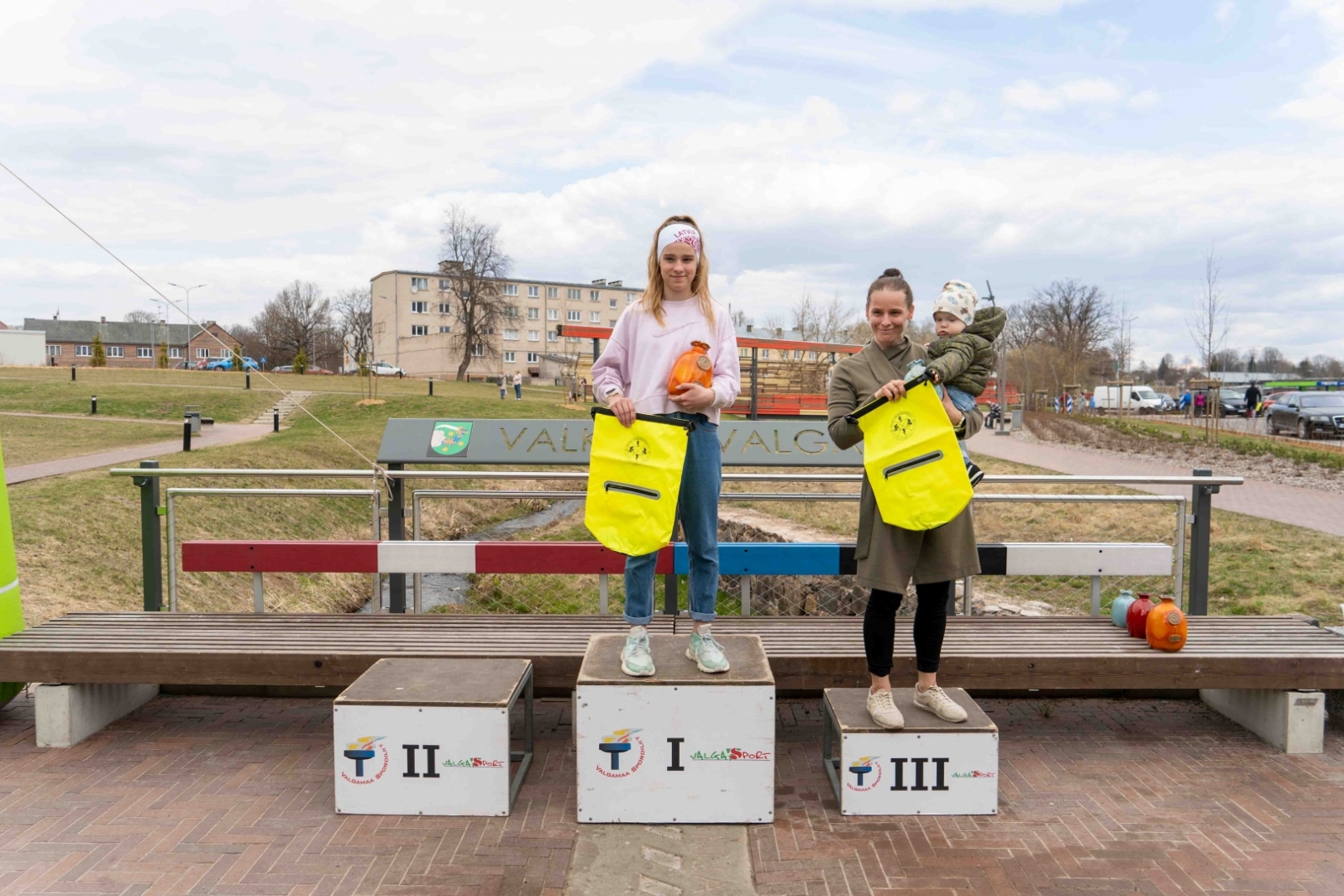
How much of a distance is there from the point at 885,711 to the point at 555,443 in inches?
105

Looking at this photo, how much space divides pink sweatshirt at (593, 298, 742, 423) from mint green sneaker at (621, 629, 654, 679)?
914 mm

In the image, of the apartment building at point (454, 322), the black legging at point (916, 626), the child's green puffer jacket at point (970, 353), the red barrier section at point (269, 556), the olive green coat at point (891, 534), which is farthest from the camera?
the apartment building at point (454, 322)

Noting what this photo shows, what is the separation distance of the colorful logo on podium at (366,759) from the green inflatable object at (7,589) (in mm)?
2106

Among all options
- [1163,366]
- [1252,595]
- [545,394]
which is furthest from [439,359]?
[1252,595]

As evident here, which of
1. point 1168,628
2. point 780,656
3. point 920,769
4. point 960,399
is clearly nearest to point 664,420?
point 960,399

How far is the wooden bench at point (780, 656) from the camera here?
4145mm

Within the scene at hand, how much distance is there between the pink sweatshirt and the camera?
370 centimetres

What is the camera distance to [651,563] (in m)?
3.86

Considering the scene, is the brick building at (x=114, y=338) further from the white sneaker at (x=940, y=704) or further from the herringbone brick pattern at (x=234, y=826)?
the white sneaker at (x=940, y=704)

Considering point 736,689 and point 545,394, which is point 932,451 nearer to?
point 736,689

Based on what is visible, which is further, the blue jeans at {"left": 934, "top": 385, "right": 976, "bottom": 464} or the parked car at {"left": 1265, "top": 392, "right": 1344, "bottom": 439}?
the parked car at {"left": 1265, "top": 392, "right": 1344, "bottom": 439}

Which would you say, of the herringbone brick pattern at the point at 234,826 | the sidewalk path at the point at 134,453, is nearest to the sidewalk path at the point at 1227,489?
the herringbone brick pattern at the point at 234,826

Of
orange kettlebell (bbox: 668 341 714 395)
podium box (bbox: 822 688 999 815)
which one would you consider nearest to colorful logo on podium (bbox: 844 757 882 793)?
podium box (bbox: 822 688 999 815)

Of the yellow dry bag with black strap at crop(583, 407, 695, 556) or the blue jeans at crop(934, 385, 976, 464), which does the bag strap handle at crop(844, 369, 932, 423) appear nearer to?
the blue jeans at crop(934, 385, 976, 464)
